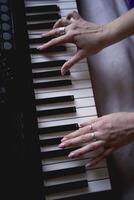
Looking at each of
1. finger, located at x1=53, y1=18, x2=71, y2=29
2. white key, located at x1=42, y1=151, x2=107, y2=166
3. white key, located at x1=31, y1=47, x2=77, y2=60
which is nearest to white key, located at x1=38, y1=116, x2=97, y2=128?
white key, located at x1=42, y1=151, x2=107, y2=166

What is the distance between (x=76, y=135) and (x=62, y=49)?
32 cm

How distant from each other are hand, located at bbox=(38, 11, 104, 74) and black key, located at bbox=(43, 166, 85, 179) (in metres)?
0.31

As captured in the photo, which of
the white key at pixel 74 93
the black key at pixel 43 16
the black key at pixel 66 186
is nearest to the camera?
the black key at pixel 66 186

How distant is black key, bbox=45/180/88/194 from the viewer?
2.96 feet

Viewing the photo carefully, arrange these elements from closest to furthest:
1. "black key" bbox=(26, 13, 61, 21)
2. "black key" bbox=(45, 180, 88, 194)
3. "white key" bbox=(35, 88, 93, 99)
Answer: "black key" bbox=(45, 180, 88, 194), "white key" bbox=(35, 88, 93, 99), "black key" bbox=(26, 13, 61, 21)

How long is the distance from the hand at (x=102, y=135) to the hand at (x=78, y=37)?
22 centimetres

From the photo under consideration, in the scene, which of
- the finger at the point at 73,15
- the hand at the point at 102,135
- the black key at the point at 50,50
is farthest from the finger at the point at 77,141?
the finger at the point at 73,15

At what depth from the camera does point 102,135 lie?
0.95 m

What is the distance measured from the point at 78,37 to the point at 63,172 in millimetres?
442

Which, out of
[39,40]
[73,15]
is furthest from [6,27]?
[73,15]

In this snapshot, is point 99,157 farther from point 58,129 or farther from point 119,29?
point 119,29

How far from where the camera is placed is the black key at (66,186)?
0.90 metres

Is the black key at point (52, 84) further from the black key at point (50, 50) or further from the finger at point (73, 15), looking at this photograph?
the finger at point (73, 15)

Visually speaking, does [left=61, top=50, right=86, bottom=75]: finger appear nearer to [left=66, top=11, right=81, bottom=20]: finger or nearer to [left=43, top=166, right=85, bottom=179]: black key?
[left=66, top=11, right=81, bottom=20]: finger
